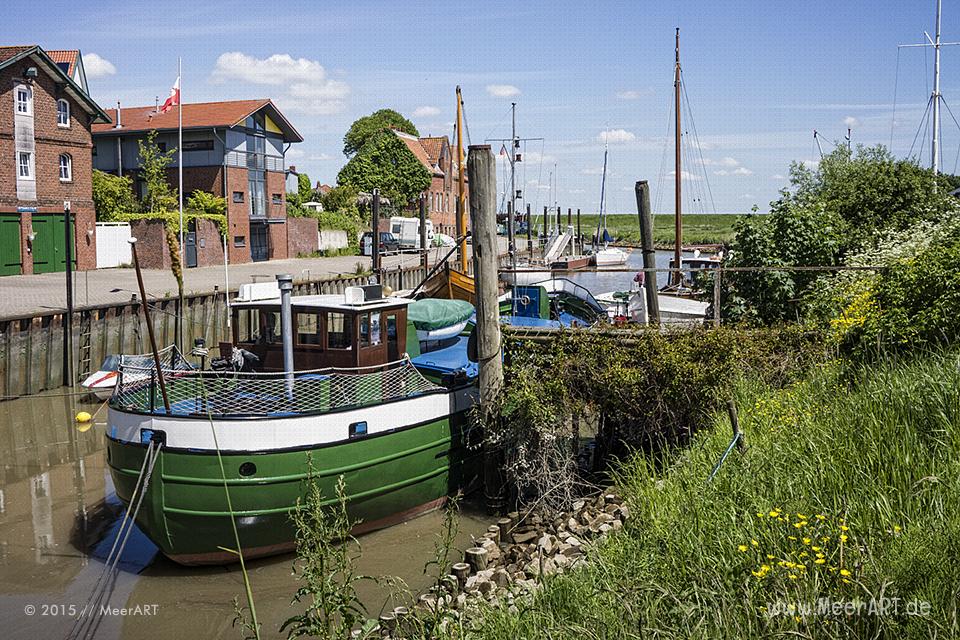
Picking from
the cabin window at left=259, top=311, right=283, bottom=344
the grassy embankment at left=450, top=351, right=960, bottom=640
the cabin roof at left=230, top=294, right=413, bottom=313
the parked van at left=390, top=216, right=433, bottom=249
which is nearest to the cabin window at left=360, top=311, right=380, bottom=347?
the cabin roof at left=230, top=294, right=413, bottom=313

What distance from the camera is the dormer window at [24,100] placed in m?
31.0

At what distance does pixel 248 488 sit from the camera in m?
9.65

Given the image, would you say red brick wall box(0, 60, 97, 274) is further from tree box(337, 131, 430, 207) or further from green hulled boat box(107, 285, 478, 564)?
tree box(337, 131, 430, 207)

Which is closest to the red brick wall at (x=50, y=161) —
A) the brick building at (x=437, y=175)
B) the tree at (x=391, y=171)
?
the tree at (x=391, y=171)

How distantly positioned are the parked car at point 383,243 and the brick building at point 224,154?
7930 mm

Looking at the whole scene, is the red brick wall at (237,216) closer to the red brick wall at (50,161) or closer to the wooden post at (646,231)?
the red brick wall at (50,161)

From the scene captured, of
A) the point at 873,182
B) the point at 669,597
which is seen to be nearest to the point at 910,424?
the point at 669,597

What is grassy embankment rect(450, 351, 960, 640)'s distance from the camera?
4891mm

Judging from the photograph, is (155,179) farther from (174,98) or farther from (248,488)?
(248,488)

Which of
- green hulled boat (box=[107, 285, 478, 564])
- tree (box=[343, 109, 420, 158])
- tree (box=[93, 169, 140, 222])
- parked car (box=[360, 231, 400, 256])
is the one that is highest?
tree (box=[343, 109, 420, 158])

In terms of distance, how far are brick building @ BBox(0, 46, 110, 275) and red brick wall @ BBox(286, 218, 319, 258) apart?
14.2m

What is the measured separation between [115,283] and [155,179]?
11558 mm

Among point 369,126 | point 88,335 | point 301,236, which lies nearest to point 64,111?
point 88,335

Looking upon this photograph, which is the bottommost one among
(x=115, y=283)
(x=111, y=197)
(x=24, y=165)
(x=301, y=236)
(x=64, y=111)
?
(x=115, y=283)
